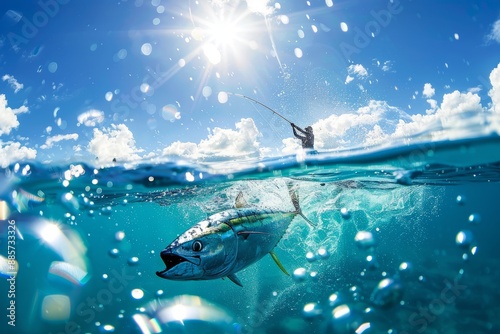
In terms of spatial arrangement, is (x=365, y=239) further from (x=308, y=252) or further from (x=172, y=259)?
(x=308, y=252)

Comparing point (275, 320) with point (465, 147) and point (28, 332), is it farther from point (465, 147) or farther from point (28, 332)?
point (28, 332)

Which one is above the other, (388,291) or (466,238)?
(466,238)

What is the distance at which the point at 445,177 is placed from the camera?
13.9 meters

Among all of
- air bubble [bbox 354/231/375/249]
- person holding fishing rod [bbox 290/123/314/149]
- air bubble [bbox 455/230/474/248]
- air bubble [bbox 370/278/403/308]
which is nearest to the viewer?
air bubble [bbox 370/278/403/308]

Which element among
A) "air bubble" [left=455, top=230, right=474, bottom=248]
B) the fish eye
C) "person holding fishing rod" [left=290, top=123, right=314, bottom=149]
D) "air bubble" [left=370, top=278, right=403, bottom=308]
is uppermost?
"person holding fishing rod" [left=290, top=123, right=314, bottom=149]

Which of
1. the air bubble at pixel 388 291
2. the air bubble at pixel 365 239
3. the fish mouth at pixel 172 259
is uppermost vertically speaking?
the air bubble at pixel 365 239

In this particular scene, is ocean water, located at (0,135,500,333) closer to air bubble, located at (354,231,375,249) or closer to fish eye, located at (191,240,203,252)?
air bubble, located at (354,231,375,249)

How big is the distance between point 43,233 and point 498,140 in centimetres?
4255

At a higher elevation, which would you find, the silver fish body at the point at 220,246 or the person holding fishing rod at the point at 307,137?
the person holding fishing rod at the point at 307,137

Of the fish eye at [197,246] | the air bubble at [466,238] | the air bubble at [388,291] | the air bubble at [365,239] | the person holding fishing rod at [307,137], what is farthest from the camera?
the person holding fishing rod at [307,137]

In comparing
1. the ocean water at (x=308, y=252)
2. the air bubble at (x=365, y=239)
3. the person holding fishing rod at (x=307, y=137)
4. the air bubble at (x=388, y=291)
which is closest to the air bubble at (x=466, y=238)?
the ocean water at (x=308, y=252)

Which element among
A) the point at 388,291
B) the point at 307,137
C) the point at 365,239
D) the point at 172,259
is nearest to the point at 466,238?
the point at 365,239

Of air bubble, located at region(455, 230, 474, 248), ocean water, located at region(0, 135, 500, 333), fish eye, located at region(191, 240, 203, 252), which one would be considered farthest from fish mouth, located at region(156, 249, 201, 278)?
air bubble, located at region(455, 230, 474, 248)

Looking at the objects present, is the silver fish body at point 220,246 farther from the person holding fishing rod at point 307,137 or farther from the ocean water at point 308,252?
the person holding fishing rod at point 307,137
